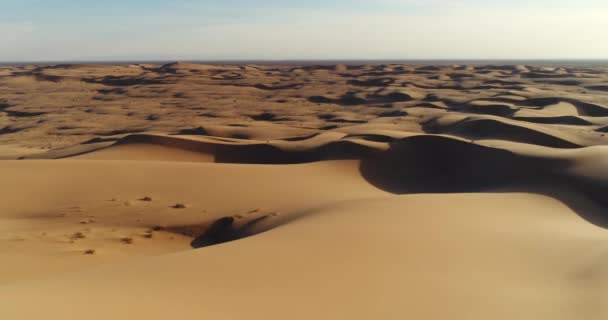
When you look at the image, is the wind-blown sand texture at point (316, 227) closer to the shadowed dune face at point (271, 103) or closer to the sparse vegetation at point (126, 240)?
the sparse vegetation at point (126, 240)

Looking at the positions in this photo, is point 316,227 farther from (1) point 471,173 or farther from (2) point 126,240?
(1) point 471,173

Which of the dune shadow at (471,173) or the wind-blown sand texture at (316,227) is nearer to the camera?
the wind-blown sand texture at (316,227)

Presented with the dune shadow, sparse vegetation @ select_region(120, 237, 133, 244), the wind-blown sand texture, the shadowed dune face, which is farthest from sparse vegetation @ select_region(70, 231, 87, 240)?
the shadowed dune face

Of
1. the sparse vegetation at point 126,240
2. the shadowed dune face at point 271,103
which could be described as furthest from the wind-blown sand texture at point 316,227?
the shadowed dune face at point 271,103

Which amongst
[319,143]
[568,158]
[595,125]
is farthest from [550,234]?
[595,125]

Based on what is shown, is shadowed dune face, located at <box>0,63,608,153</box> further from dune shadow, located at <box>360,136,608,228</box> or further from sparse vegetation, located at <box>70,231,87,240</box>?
sparse vegetation, located at <box>70,231,87,240</box>

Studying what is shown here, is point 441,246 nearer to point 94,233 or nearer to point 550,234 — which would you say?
point 550,234

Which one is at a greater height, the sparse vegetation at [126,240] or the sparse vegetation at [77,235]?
the sparse vegetation at [77,235]

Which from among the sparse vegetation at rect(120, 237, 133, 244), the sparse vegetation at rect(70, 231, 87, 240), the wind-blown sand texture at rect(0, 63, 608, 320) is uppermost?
the wind-blown sand texture at rect(0, 63, 608, 320)
